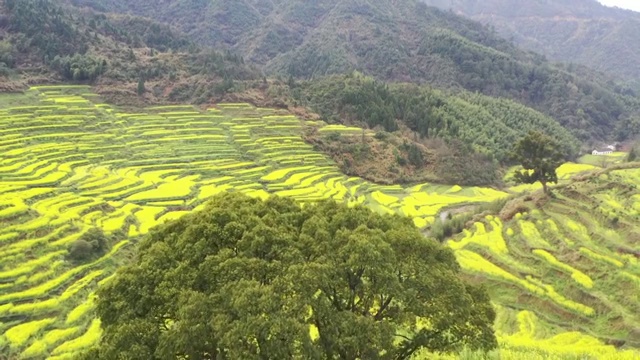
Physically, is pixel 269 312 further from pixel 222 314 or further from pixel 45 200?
pixel 45 200

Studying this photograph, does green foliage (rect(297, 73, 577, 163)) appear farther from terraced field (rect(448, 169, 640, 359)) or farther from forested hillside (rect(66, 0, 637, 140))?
terraced field (rect(448, 169, 640, 359))

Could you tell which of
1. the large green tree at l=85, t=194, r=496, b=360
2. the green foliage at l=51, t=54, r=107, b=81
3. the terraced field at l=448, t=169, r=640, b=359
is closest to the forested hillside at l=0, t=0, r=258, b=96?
the green foliage at l=51, t=54, r=107, b=81

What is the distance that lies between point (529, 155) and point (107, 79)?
47.8 m

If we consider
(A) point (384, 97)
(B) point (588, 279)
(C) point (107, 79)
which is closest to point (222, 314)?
(B) point (588, 279)

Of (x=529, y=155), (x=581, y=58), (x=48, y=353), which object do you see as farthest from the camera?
(x=581, y=58)

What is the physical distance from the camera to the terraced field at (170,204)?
58.9 ft

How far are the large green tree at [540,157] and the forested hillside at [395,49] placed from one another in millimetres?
65411

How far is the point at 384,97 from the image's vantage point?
67.5 m

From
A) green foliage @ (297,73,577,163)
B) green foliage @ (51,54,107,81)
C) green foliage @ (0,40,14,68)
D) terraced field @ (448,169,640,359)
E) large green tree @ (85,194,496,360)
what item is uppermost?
large green tree @ (85,194,496,360)

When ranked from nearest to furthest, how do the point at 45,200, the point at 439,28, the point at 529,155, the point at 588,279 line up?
1. the point at 588,279
2. the point at 45,200
3. the point at 529,155
4. the point at 439,28

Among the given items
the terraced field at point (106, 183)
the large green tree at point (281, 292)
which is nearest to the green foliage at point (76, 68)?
the terraced field at point (106, 183)

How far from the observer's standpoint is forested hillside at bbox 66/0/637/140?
101 meters

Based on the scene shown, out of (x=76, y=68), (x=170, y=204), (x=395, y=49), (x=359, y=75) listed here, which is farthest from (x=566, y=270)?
(x=395, y=49)

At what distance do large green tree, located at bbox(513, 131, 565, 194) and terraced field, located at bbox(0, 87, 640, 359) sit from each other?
2240mm
